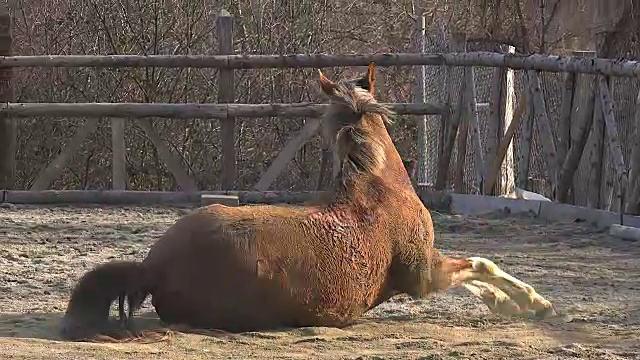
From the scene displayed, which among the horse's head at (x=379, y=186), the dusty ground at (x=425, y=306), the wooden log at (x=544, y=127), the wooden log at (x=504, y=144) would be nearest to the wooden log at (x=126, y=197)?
the dusty ground at (x=425, y=306)

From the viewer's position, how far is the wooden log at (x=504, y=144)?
414 inches

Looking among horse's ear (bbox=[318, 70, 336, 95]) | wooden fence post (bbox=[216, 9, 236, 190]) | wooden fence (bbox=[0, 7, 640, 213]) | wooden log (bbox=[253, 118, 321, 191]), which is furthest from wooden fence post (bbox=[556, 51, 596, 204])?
horse's ear (bbox=[318, 70, 336, 95])

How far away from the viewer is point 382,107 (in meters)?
6.03

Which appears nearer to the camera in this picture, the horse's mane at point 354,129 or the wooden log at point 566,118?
the horse's mane at point 354,129

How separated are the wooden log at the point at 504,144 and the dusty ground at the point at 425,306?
3.25ft

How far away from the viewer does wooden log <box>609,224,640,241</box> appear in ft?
27.7

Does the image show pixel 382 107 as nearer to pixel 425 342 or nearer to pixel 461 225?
pixel 425 342

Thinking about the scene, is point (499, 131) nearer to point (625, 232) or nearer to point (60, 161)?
point (625, 232)

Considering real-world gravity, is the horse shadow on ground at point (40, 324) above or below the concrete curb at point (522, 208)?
below

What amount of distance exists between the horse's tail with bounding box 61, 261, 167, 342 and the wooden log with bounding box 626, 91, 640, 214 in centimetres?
478

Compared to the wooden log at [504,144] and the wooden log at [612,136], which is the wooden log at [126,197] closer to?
the wooden log at [504,144]

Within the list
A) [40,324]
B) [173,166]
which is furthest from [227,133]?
[40,324]

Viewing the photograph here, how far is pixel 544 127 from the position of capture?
33.5 feet

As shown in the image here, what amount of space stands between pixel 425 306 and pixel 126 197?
18.1 ft
